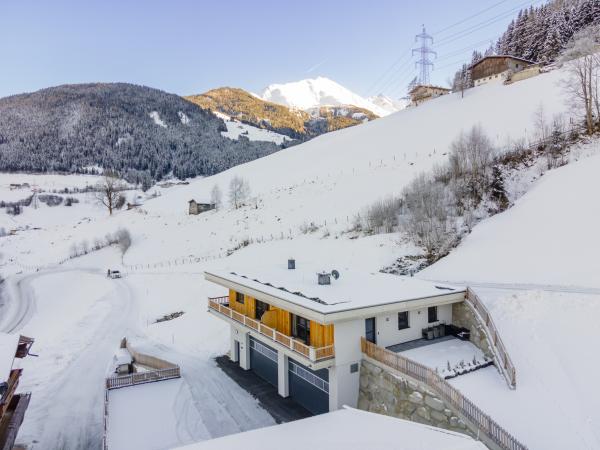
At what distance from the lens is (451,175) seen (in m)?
39.5

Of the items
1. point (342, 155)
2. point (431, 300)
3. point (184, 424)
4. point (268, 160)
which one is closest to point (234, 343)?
point (184, 424)

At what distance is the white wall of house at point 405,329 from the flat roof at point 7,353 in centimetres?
1454

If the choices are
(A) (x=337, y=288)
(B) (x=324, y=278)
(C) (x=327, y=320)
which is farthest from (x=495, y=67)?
(C) (x=327, y=320)

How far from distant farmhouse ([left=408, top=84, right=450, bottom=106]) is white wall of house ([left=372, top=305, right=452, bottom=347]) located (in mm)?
88554

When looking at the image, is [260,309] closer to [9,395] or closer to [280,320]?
[280,320]

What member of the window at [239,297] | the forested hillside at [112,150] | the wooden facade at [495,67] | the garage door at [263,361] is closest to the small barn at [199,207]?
the window at [239,297]

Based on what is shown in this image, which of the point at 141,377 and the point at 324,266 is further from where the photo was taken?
the point at 324,266

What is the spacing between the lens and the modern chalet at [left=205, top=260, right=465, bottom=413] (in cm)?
1605

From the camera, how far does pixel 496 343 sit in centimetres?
1474

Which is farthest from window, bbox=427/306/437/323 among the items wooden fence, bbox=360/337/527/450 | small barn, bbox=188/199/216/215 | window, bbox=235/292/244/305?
small barn, bbox=188/199/216/215

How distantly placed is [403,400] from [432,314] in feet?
18.5

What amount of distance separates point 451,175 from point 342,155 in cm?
3909

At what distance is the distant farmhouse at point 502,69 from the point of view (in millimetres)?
73875

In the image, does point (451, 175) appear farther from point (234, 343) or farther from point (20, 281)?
point (20, 281)
